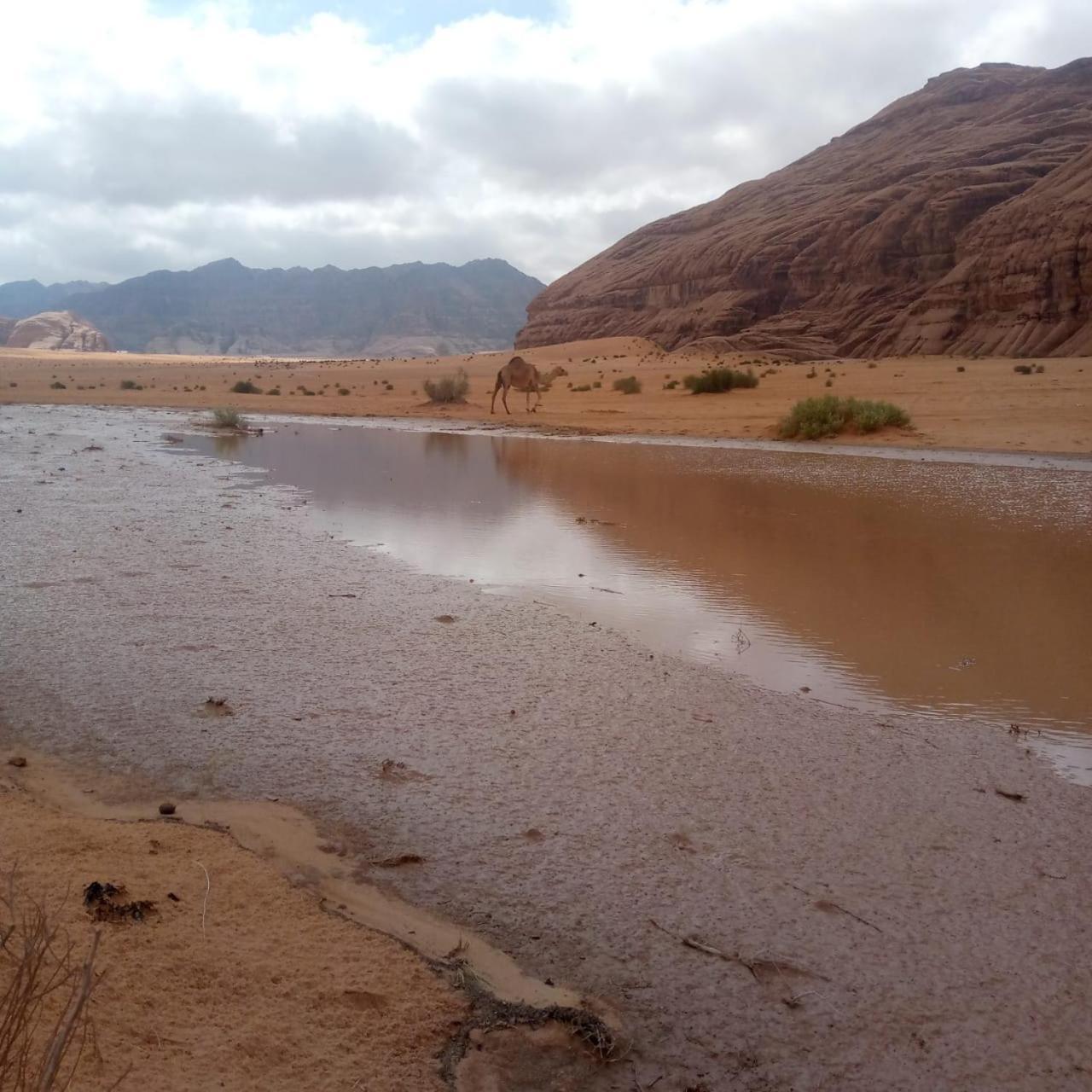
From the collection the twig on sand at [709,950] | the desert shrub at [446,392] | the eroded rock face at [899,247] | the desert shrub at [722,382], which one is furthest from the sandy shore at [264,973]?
the eroded rock face at [899,247]

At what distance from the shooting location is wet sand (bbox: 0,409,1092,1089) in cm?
285

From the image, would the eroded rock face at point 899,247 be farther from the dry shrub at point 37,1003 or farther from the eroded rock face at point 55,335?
the eroded rock face at point 55,335

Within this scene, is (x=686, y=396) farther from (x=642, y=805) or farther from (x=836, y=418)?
(x=642, y=805)

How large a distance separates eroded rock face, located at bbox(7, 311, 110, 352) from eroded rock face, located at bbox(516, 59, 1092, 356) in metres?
69.1

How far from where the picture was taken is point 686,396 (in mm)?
32094

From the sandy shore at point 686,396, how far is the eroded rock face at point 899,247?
304 inches

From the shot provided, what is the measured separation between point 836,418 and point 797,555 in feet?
43.5

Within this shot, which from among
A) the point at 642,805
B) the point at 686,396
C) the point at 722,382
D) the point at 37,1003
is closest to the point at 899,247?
the point at 722,382

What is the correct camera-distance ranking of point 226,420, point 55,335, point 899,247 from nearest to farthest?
point 226,420
point 899,247
point 55,335

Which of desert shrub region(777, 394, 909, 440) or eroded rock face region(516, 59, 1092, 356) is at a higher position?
eroded rock face region(516, 59, 1092, 356)

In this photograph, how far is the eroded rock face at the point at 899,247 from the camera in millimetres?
45594

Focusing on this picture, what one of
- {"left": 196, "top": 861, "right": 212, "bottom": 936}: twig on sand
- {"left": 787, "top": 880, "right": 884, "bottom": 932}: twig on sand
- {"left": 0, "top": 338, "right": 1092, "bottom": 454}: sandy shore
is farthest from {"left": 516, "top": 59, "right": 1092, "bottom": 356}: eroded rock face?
{"left": 196, "top": 861, "right": 212, "bottom": 936}: twig on sand

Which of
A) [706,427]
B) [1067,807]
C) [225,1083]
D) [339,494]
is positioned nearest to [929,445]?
[706,427]

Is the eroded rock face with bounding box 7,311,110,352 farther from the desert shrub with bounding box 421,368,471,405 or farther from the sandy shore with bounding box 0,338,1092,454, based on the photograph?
the desert shrub with bounding box 421,368,471,405
